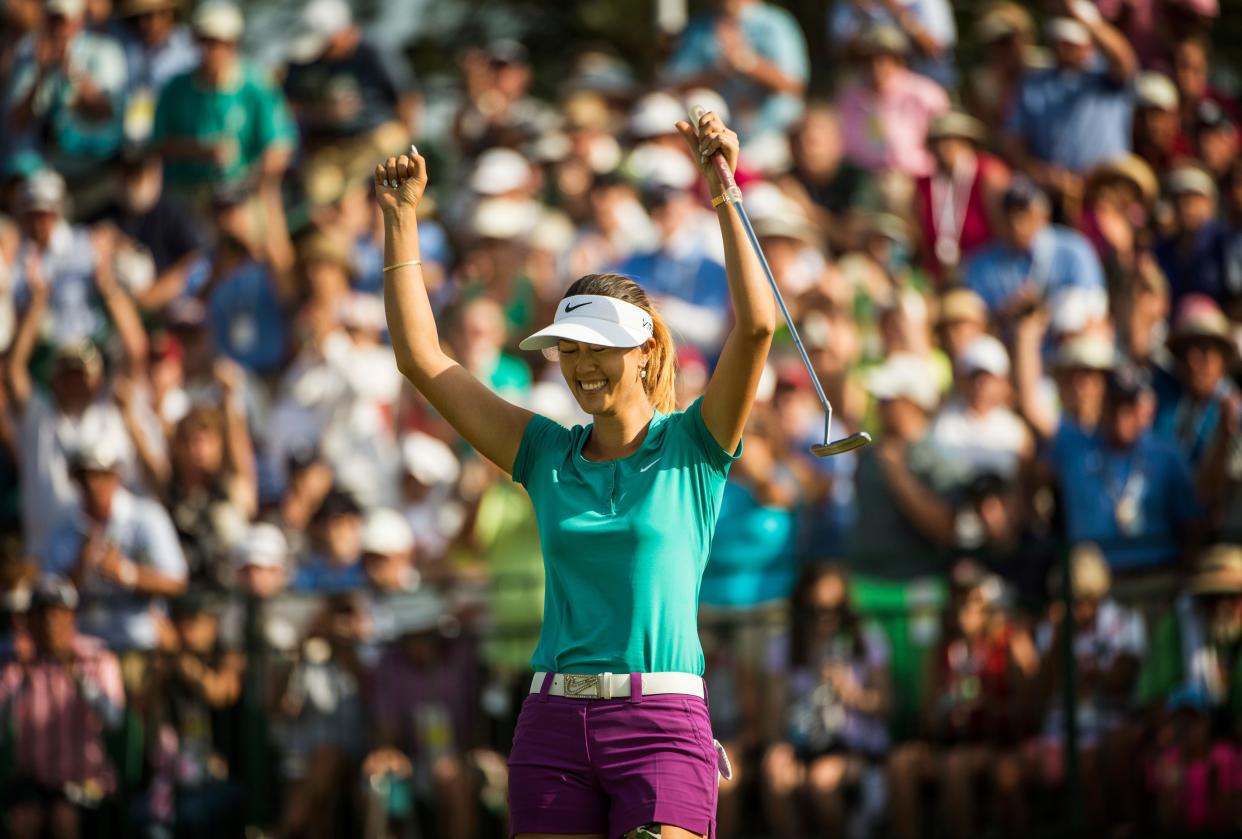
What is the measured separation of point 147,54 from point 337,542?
523 cm

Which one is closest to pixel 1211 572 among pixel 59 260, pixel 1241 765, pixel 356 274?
pixel 1241 765

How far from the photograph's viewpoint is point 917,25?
12.8 m

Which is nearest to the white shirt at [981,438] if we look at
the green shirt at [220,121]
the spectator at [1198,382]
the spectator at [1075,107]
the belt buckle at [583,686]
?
the spectator at [1198,382]

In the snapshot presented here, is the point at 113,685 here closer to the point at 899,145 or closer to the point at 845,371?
the point at 845,371

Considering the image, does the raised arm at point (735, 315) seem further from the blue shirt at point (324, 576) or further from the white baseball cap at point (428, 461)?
the white baseball cap at point (428, 461)

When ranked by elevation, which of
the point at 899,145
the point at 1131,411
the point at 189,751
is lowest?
the point at 189,751

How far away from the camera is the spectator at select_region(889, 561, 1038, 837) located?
28.6ft

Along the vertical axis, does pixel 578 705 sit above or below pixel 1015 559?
below

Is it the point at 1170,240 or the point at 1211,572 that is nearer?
the point at 1211,572

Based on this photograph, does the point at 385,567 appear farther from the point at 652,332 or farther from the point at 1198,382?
the point at 652,332

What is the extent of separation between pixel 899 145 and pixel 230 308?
4.17 meters

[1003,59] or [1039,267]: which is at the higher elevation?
[1003,59]

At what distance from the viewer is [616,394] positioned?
504 centimetres

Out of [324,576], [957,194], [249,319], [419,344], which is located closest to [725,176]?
[419,344]
